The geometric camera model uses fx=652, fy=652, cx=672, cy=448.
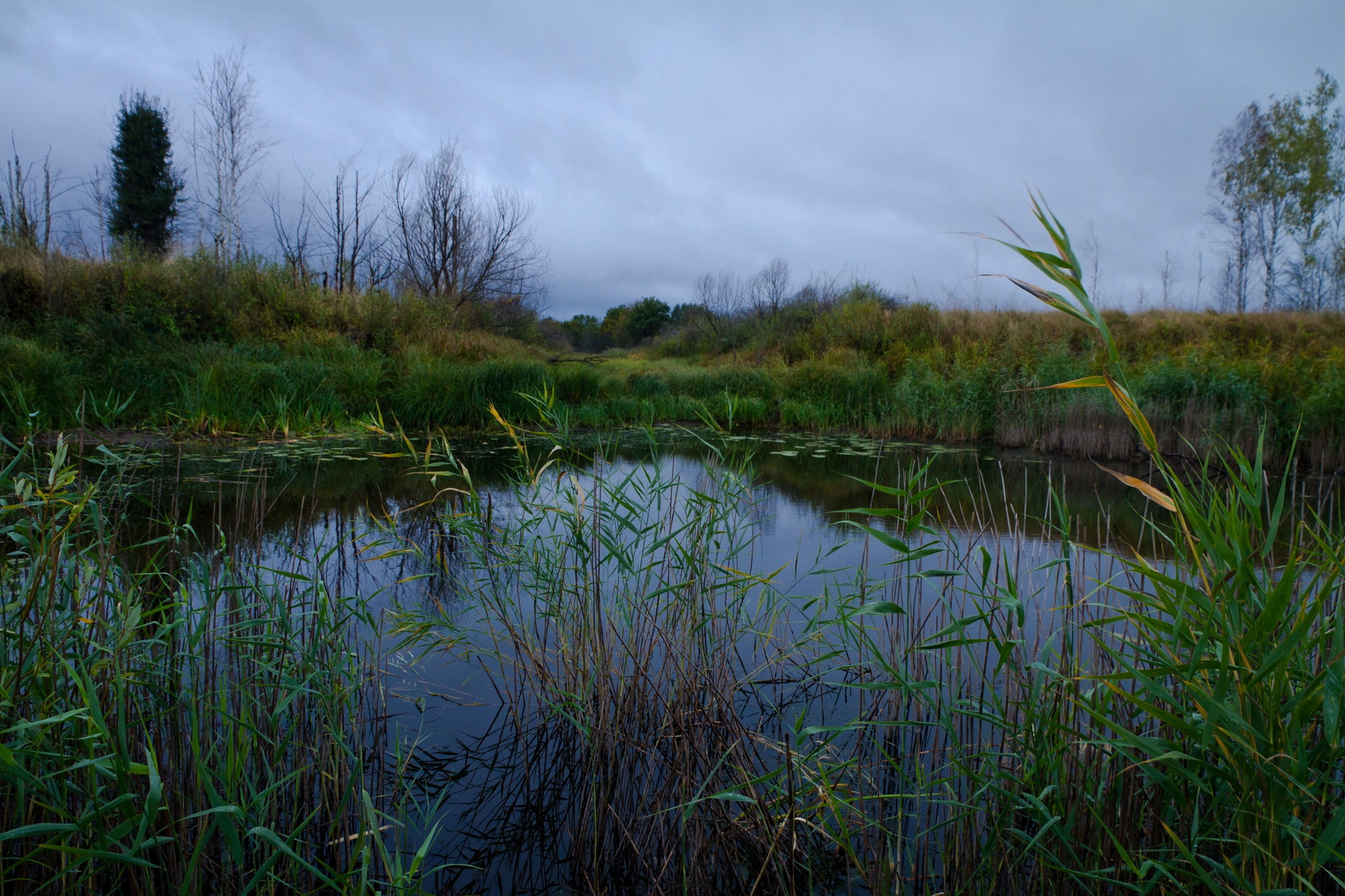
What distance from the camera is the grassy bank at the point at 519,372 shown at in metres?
8.16

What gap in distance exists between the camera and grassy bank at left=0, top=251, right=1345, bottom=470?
816 centimetres

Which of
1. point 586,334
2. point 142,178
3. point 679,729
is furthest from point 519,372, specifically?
point 586,334

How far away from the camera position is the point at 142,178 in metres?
20.9

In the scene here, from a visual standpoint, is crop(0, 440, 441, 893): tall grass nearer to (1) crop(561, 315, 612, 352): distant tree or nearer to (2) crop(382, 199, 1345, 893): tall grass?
(2) crop(382, 199, 1345, 893): tall grass

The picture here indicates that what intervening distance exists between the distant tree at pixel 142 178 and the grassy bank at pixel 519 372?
39.5ft

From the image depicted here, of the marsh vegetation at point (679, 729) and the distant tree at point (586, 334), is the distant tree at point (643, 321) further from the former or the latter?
the marsh vegetation at point (679, 729)

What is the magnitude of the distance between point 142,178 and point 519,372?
19.2 m

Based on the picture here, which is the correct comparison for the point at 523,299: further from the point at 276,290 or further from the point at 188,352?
the point at 188,352

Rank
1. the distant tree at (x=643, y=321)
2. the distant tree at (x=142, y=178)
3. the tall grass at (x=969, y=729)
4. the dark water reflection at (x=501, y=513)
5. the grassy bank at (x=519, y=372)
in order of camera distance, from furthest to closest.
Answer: the distant tree at (x=643, y=321) → the distant tree at (x=142, y=178) → the grassy bank at (x=519, y=372) → the dark water reflection at (x=501, y=513) → the tall grass at (x=969, y=729)

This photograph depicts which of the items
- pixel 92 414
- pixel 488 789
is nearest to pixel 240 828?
pixel 488 789

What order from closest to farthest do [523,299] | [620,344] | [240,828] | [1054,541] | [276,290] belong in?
1. [240,828]
2. [1054,541]
3. [276,290]
4. [523,299]
5. [620,344]

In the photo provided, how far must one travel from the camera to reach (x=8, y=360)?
23.5 feet

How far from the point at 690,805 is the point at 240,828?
1145mm

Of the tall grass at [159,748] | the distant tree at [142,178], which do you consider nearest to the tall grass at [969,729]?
the tall grass at [159,748]
